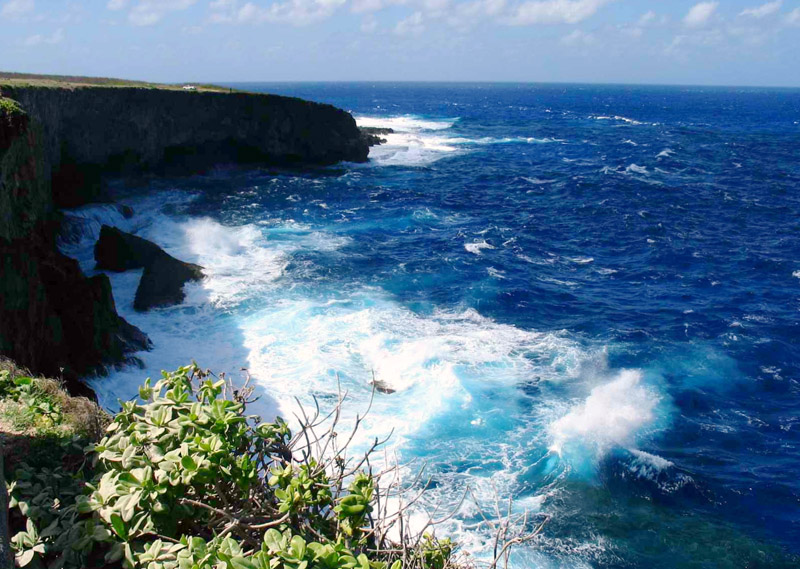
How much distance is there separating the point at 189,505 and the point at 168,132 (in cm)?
4441

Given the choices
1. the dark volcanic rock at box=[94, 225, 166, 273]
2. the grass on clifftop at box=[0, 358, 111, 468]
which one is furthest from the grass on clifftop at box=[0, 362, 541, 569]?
the dark volcanic rock at box=[94, 225, 166, 273]

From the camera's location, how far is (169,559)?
445cm

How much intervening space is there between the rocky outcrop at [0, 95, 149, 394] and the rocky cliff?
3 cm

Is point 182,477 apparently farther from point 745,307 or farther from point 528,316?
point 745,307

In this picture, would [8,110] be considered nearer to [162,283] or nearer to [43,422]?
[162,283]

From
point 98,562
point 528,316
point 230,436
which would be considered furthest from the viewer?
point 528,316

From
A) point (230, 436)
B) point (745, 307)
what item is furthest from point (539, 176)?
point (230, 436)

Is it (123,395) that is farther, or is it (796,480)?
(123,395)

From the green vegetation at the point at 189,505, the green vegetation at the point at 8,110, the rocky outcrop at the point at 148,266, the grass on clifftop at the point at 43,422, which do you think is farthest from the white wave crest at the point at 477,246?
the green vegetation at the point at 189,505

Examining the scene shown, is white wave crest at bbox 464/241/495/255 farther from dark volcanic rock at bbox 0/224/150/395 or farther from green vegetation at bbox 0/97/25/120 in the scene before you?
green vegetation at bbox 0/97/25/120

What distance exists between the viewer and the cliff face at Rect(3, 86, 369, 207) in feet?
108

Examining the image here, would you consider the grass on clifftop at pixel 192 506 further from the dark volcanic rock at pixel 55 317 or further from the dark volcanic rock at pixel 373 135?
the dark volcanic rock at pixel 373 135

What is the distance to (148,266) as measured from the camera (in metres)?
23.6

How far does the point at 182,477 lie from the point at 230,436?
58 cm
